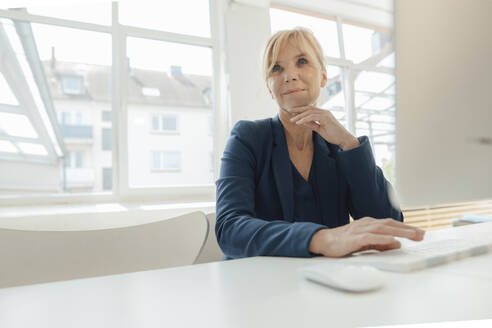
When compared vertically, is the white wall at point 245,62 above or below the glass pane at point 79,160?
above

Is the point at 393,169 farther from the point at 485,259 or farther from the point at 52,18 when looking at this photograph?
the point at 52,18

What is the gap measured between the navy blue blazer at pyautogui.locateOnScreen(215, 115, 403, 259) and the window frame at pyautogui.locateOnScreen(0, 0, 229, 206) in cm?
180

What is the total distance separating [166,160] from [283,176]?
2.13m

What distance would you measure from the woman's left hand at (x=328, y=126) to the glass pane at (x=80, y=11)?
214cm

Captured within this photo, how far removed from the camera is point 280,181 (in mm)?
1033

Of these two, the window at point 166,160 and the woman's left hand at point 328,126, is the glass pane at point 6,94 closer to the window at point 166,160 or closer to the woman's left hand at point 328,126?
the window at point 166,160

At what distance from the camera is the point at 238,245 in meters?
0.82

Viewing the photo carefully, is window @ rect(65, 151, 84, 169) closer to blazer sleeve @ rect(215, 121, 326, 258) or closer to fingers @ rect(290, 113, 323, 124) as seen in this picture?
blazer sleeve @ rect(215, 121, 326, 258)

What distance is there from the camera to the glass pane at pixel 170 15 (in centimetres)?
278

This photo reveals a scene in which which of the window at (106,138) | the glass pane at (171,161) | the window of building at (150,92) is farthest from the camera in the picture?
the glass pane at (171,161)

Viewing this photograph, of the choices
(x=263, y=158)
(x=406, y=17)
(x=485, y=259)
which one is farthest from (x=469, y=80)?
(x=263, y=158)

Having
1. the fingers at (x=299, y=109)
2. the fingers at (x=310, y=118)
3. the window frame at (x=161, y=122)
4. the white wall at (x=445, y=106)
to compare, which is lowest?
the white wall at (x=445, y=106)

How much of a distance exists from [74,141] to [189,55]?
116cm

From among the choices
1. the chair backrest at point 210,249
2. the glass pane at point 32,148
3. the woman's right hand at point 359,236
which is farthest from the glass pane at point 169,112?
the woman's right hand at point 359,236
